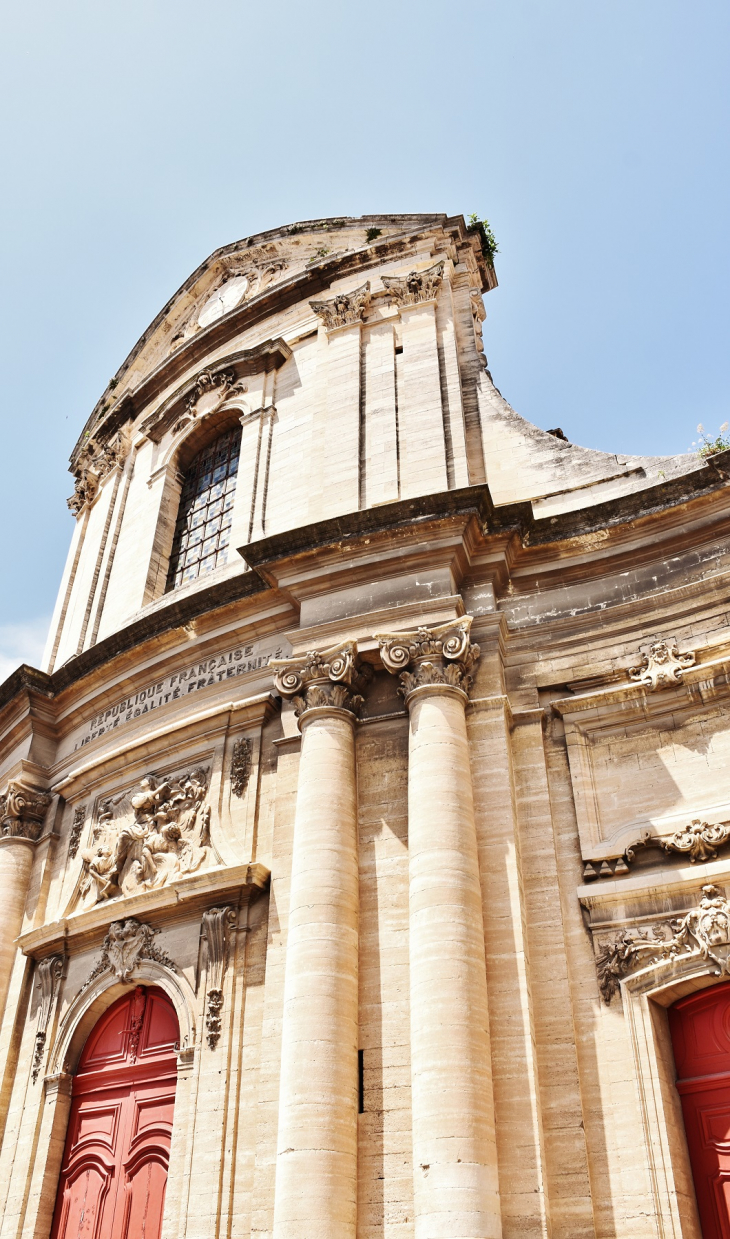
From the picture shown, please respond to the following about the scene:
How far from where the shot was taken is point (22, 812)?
450 inches

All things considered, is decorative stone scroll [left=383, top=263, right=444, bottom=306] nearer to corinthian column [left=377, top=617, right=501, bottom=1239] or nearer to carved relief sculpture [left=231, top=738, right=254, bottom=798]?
corinthian column [left=377, top=617, right=501, bottom=1239]

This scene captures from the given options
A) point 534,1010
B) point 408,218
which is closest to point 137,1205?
point 534,1010

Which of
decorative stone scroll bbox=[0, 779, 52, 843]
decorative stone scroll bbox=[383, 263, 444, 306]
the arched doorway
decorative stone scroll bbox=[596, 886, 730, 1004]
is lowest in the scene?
the arched doorway

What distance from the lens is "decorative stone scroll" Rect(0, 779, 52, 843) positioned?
Answer: 37.3ft

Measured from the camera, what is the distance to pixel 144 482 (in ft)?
47.8

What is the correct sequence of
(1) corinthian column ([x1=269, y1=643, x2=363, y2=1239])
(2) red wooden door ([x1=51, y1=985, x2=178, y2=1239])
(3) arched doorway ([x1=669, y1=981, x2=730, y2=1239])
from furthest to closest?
(2) red wooden door ([x1=51, y1=985, x2=178, y2=1239]) < (3) arched doorway ([x1=669, y1=981, x2=730, y2=1239]) < (1) corinthian column ([x1=269, y1=643, x2=363, y2=1239])

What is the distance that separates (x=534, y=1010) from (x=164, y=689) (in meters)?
5.32

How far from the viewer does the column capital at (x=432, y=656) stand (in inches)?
326

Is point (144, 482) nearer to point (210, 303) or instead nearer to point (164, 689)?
point (210, 303)

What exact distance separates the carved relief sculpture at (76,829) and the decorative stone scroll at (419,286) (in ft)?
22.3

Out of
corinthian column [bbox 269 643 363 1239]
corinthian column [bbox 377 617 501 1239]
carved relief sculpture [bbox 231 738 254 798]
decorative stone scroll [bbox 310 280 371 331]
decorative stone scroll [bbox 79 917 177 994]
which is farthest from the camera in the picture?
decorative stone scroll [bbox 310 280 371 331]

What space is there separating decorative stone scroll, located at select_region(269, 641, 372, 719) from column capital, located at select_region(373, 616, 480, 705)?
326 mm

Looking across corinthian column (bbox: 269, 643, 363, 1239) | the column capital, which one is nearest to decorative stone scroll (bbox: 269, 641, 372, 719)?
corinthian column (bbox: 269, 643, 363, 1239)

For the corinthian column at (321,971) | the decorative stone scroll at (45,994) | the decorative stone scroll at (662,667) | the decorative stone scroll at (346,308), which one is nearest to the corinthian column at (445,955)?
the corinthian column at (321,971)
